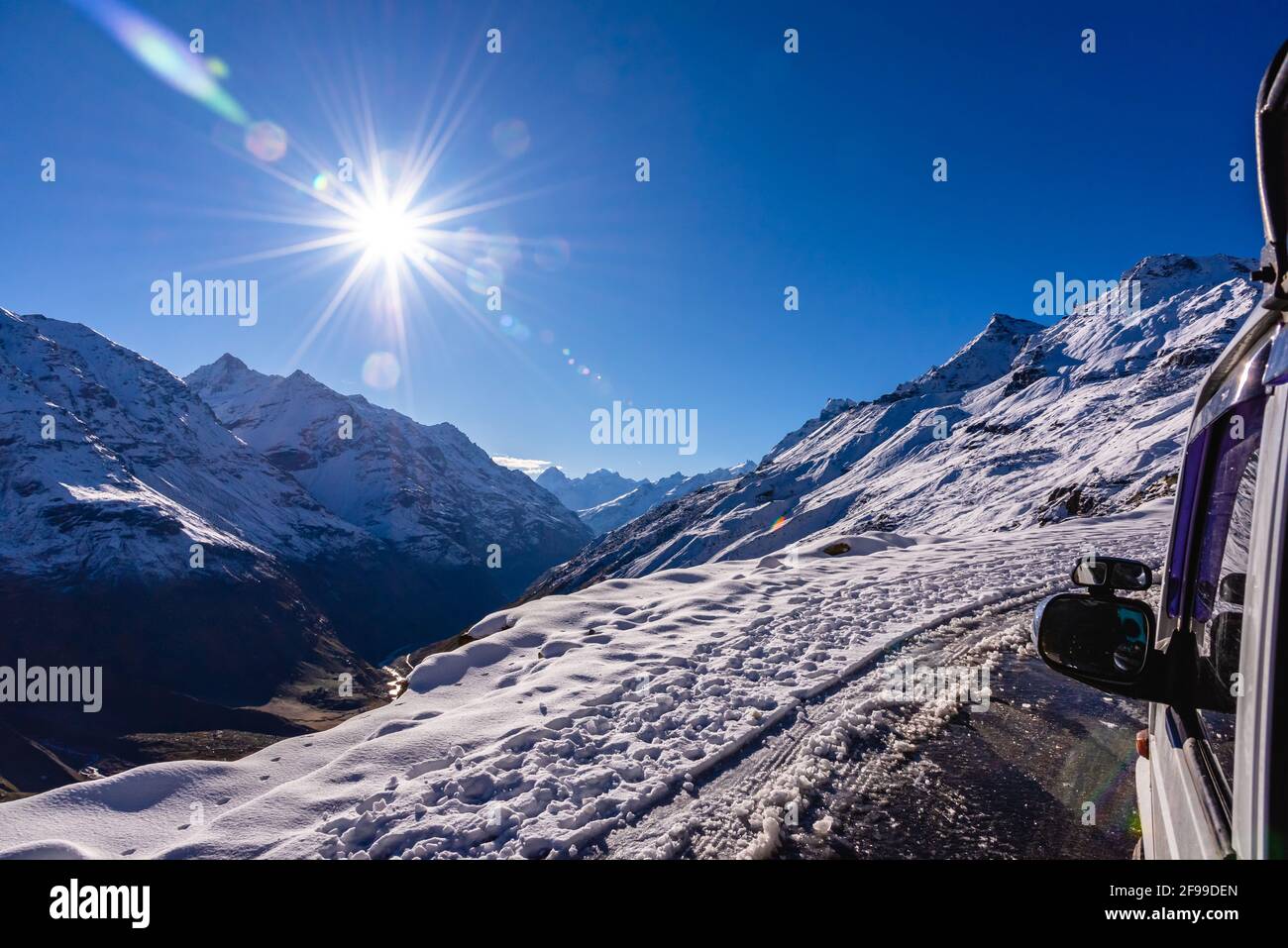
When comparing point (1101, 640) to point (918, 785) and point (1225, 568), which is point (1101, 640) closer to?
point (1225, 568)

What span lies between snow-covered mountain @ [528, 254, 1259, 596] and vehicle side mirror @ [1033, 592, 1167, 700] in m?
64.7

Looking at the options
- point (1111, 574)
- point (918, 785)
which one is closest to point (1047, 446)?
point (918, 785)

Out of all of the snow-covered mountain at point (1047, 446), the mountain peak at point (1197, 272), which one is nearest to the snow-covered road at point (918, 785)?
the snow-covered mountain at point (1047, 446)

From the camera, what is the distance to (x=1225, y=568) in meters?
2.29

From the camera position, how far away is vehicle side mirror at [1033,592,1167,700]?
2592mm

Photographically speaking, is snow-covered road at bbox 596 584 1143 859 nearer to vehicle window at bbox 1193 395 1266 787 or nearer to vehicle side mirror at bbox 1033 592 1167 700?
vehicle side mirror at bbox 1033 592 1167 700

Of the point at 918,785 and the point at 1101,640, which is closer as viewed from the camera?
the point at 1101,640

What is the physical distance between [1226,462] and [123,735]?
655 feet

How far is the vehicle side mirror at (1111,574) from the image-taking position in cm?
307

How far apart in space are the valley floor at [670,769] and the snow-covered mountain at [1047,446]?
59790 millimetres

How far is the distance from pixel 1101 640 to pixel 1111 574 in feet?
1.80

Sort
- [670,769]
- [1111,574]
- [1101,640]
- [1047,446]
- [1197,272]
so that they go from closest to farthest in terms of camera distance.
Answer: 1. [1101,640]
2. [1111,574]
3. [670,769]
4. [1047,446]
5. [1197,272]
